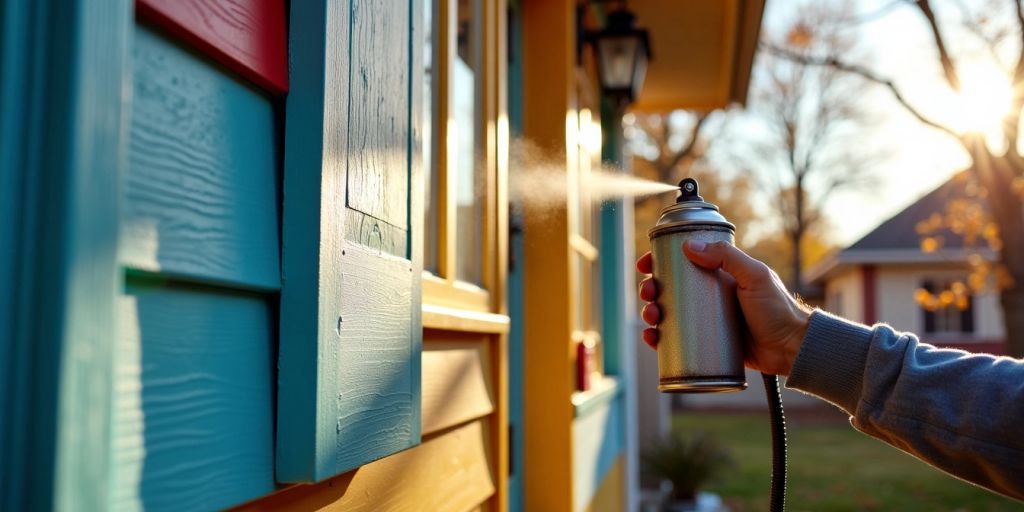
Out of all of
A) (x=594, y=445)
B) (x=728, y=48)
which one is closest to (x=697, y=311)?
(x=594, y=445)

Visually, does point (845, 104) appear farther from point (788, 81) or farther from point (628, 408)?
point (628, 408)

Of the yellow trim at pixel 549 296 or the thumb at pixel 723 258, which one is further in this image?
the yellow trim at pixel 549 296

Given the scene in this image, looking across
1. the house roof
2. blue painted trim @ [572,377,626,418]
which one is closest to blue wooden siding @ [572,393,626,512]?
blue painted trim @ [572,377,626,418]

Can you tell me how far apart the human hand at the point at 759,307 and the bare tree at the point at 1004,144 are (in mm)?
8787

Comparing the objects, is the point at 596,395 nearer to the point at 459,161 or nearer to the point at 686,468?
the point at 459,161

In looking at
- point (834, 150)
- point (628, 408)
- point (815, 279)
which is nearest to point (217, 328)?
point (628, 408)

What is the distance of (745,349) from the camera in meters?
1.75

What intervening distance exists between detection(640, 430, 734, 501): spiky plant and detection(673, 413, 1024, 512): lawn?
2.85 ft

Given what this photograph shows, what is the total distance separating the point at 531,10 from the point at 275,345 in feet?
8.23

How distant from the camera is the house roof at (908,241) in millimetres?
20297

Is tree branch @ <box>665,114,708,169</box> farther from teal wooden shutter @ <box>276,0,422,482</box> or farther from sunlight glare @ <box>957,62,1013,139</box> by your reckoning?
teal wooden shutter @ <box>276,0,422,482</box>

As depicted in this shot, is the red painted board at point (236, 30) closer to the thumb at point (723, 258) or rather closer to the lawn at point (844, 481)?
the thumb at point (723, 258)

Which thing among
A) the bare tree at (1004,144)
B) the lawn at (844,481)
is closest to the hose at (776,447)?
the lawn at (844,481)

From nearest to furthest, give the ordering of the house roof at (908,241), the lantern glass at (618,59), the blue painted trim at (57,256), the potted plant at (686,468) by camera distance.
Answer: the blue painted trim at (57,256) → the lantern glass at (618,59) → the potted plant at (686,468) → the house roof at (908,241)
